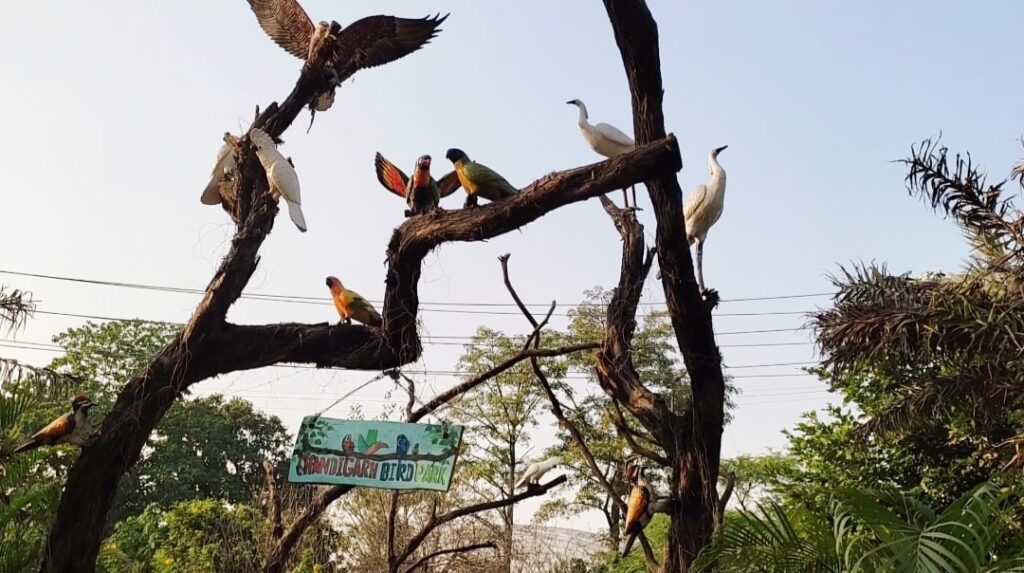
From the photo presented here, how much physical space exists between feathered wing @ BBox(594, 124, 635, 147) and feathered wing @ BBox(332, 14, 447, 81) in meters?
1.22

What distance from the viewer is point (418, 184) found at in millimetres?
4570

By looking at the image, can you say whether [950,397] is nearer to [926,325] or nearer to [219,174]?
[926,325]

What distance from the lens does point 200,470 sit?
19312 millimetres

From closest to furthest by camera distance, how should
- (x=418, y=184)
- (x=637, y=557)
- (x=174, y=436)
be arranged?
(x=418, y=184)
(x=637, y=557)
(x=174, y=436)

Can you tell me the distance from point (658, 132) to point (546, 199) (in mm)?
531

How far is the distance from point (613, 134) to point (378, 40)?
61.0 inches

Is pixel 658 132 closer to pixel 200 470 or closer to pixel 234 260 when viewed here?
pixel 234 260

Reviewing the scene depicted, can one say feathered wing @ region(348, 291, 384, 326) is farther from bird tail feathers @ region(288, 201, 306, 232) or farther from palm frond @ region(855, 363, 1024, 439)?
palm frond @ region(855, 363, 1024, 439)

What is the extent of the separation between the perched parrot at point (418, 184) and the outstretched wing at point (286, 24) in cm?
102

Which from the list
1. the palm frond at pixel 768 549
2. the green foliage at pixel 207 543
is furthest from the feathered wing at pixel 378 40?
the green foliage at pixel 207 543

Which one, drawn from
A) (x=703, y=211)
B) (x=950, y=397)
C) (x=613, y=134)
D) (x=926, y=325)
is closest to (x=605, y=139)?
(x=613, y=134)

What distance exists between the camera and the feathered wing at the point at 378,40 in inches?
201

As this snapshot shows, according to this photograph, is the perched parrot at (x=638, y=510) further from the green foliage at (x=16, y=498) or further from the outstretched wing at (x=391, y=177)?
the green foliage at (x=16, y=498)

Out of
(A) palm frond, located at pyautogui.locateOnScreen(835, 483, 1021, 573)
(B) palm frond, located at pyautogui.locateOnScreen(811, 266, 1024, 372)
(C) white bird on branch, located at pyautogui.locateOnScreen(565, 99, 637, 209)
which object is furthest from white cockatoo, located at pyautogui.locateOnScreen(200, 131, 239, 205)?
(B) palm frond, located at pyautogui.locateOnScreen(811, 266, 1024, 372)
